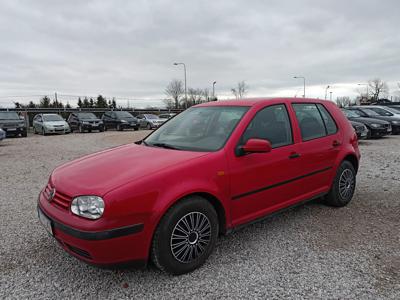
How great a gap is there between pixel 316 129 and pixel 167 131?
6.57ft

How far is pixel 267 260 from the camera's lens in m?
3.24

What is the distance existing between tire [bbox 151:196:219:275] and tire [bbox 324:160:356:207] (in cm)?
227

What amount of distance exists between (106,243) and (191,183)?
0.88 m

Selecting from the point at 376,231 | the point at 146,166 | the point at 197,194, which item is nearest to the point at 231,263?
the point at 197,194

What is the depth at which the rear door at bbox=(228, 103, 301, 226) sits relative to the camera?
10.9ft

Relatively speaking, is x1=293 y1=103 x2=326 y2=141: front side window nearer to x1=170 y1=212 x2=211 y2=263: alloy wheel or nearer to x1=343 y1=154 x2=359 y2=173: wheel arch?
x1=343 y1=154 x2=359 y2=173: wheel arch

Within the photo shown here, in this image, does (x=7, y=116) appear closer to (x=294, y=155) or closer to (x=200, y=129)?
(x=200, y=129)

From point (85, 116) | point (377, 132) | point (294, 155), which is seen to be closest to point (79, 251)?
point (294, 155)

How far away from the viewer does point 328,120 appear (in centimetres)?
465

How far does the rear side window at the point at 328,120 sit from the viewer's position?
457 cm

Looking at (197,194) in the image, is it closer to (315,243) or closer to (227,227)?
(227,227)

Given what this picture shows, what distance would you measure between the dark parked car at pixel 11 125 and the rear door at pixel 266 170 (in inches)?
753

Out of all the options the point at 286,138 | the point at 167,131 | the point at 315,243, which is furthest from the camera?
the point at 167,131

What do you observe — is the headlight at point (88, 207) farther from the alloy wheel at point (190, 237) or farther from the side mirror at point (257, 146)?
the side mirror at point (257, 146)
